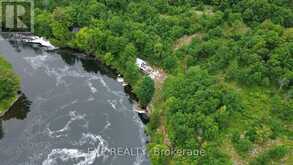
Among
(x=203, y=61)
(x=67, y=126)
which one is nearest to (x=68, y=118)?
(x=67, y=126)

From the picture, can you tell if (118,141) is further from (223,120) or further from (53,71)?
(53,71)

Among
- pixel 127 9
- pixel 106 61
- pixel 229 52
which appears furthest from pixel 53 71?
pixel 229 52

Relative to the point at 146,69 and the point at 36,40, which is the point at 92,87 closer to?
the point at 146,69

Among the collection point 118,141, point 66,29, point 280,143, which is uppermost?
point 66,29

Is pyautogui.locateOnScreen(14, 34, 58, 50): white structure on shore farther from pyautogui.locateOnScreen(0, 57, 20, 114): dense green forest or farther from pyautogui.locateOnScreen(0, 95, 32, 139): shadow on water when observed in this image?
pyautogui.locateOnScreen(0, 95, 32, 139): shadow on water

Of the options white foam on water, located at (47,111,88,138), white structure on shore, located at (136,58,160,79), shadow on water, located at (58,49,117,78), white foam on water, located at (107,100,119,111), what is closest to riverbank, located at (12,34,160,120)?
white structure on shore, located at (136,58,160,79)

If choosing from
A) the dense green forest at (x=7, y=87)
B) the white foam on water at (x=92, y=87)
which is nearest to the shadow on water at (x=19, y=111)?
the dense green forest at (x=7, y=87)

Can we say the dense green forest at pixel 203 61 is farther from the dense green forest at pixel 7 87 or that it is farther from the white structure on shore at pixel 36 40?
the dense green forest at pixel 7 87
